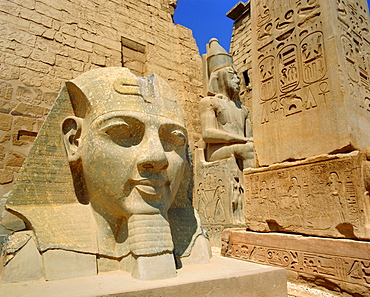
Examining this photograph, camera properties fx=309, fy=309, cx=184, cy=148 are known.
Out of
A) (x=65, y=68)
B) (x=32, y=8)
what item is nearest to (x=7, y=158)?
(x=65, y=68)

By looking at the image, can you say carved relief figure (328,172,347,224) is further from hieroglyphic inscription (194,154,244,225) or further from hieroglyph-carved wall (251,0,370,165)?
hieroglyphic inscription (194,154,244,225)

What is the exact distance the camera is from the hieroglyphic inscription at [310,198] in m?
2.31

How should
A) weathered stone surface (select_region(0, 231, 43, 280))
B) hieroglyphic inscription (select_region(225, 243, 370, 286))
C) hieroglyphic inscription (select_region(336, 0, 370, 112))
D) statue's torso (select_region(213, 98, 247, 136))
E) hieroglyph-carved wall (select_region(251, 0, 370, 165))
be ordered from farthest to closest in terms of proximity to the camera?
statue's torso (select_region(213, 98, 247, 136)) → hieroglyphic inscription (select_region(336, 0, 370, 112)) → hieroglyph-carved wall (select_region(251, 0, 370, 165)) → hieroglyphic inscription (select_region(225, 243, 370, 286)) → weathered stone surface (select_region(0, 231, 43, 280))

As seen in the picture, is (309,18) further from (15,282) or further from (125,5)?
(125,5)

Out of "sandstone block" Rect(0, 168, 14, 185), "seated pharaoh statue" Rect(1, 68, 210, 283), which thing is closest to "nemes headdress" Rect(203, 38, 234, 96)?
"sandstone block" Rect(0, 168, 14, 185)

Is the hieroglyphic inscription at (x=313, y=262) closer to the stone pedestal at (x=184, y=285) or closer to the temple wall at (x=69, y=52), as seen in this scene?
the stone pedestal at (x=184, y=285)

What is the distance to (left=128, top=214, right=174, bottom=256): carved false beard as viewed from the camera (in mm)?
1519

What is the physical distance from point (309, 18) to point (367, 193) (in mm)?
1651

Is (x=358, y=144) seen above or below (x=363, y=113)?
below

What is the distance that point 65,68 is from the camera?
5461 millimetres

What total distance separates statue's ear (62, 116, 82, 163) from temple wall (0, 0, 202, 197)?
3.19 m

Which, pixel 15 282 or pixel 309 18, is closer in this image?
pixel 15 282

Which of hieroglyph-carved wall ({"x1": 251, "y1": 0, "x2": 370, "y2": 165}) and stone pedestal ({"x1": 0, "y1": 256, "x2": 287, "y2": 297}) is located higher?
hieroglyph-carved wall ({"x1": 251, "y1": 0, "x2": 370, "y2": 165})

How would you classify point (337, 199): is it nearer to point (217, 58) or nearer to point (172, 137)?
point (172, 137)
